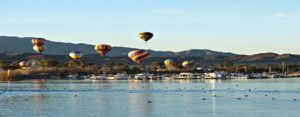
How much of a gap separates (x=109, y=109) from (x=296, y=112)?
43.5 feet

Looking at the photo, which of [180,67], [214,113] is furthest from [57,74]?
[214,113]

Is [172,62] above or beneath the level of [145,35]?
beneath

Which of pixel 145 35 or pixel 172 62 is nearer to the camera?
pixel 145 35

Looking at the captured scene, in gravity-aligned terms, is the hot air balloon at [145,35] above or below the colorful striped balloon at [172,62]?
above

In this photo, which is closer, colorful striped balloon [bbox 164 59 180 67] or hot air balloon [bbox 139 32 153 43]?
hot air balloon [bbox 139 32 153 43]

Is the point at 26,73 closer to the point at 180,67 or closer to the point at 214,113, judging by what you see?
the point at 180,67

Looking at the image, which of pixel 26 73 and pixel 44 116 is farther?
pixel 26 73

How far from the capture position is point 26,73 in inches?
6127

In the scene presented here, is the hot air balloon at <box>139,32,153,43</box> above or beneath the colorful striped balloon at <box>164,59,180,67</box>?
above

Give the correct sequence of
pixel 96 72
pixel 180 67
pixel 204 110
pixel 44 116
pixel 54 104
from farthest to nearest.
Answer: pixel 180 67 < pixel 96 72 < pixel 54 104 < pixel 204 110 < pixel 44 116

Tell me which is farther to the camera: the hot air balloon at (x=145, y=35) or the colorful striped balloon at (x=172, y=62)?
the colorful striped balloon at (x=172, y=62)

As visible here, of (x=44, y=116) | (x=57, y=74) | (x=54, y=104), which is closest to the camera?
(x=44, y=116)

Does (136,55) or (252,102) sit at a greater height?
(136,55)

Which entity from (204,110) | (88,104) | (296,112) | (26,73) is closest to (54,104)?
(88,104)
